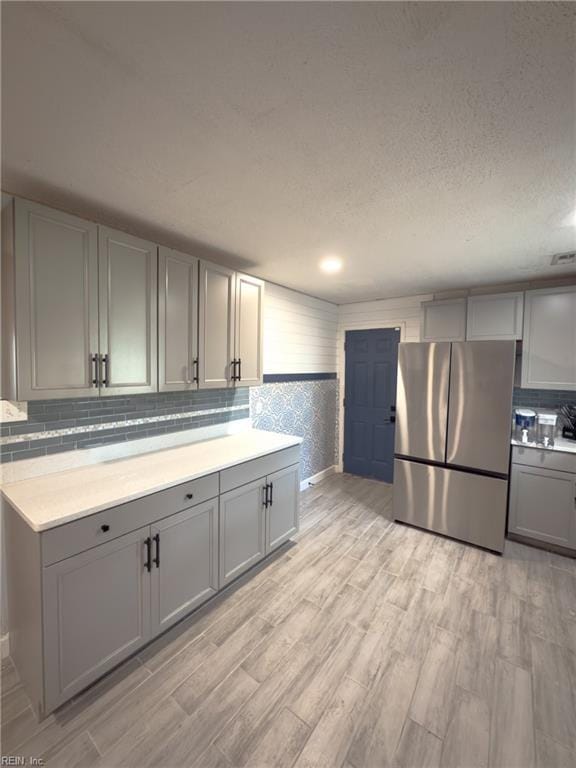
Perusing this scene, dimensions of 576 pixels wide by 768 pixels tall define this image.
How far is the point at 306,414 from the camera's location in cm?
415

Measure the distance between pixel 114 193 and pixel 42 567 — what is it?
71.8 inches

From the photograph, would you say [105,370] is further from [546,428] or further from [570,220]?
[546,428]

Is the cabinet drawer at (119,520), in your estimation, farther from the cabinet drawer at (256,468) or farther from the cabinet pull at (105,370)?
the cabinet pull at (105,370)

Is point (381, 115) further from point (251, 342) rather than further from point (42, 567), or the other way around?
point (42, 567)

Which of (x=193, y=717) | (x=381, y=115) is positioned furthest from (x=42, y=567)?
(x=381, y=115)

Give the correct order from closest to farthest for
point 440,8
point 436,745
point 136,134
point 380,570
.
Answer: point 440,8
point 136,134
point 436,745
point 380,570

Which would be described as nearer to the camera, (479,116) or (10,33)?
(10,33)

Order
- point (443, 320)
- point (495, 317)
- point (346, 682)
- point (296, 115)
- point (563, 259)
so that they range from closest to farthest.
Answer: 1. point (296, 115)
2. point (346, 682)
3. point (563, 259)
4. point (495, 317)
5. point (443, 320)

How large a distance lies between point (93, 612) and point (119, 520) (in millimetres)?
424

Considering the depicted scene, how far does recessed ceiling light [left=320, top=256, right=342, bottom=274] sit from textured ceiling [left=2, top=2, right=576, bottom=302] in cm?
58

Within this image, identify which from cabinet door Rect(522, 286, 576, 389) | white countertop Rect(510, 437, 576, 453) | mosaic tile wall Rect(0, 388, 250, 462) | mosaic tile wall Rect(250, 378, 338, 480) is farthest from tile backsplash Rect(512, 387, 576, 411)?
mosaic tile wall Rect(0, 388, 250, 462)

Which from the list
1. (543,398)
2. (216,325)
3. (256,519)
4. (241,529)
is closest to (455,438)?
(543,398)

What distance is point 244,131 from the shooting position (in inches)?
48.7

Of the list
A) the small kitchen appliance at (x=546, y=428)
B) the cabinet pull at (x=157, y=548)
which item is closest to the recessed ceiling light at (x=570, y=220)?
the small kitchen appliance at (x=546, y=428)
